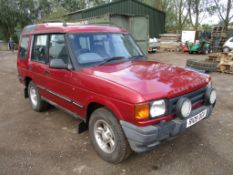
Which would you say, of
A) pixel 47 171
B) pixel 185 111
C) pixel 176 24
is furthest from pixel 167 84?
pixel 176 24

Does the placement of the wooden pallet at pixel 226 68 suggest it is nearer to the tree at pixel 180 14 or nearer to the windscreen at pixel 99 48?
the windscreen at pixel 99 48

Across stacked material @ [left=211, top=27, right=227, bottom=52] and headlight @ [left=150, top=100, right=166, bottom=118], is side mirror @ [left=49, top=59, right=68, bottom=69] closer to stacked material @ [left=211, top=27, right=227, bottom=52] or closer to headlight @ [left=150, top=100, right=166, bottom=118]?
headlight @ [left=150, top=100, right=166, bottom=118]

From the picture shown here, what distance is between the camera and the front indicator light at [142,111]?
8.10 feet

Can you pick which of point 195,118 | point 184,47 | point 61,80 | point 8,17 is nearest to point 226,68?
point 195,118

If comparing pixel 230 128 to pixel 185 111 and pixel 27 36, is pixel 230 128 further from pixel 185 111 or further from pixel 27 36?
pixel 27 36

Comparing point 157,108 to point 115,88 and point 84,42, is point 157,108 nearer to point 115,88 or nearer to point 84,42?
point 115,88

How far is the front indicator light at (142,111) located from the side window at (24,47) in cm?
354

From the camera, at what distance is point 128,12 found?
21219mm

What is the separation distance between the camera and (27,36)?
196 inches

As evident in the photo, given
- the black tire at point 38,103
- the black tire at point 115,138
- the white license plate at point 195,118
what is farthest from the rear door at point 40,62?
the white license plate at point 195,118

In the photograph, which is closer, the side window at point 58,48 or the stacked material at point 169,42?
the side window at point 58,48

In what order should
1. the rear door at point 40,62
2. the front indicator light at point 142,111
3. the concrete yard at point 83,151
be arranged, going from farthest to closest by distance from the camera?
the rear door at point 40,62, the concrete yard at point 83,151, the front indicator light at point 142,111

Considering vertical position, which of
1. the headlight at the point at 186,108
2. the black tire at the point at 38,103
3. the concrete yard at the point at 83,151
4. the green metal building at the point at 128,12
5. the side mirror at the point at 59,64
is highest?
the green metal building at the point at 128,12

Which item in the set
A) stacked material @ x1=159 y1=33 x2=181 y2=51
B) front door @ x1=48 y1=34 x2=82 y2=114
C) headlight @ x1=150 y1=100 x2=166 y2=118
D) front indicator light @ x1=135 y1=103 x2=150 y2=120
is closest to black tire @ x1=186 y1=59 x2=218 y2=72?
front door @ x1=48 y1=34 x2=82 y2=114
